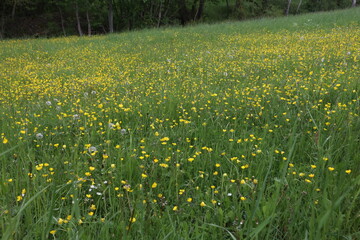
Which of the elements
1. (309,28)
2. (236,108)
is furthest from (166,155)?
(309,28)

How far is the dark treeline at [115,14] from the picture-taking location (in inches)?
1257

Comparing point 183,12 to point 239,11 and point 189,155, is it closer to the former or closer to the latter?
point 239,11

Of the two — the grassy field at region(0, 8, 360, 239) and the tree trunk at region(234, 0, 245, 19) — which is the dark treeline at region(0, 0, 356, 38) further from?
the grassy field at region(0, 8, 360, 239)

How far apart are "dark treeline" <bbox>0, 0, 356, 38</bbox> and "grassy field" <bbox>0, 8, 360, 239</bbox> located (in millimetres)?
26886

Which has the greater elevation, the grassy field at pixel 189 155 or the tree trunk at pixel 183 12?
the tree trunk at pixel 183 12

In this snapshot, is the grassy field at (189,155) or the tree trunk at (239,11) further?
the tree trunk at (239,11)

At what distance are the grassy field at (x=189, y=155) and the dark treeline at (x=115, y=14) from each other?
88.2ft

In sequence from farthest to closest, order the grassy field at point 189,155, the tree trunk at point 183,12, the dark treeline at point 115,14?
the tree trunk at point 183,12, the dark treeline at point 115,14, the grassy field at point 189,155

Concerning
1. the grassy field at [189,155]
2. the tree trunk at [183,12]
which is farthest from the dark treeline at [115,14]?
the grassy field at [189,155]

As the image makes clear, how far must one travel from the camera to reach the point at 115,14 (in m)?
34.1

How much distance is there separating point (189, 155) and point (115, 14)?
115ft

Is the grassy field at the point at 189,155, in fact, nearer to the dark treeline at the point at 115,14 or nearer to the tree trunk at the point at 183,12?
the dark treeline at the point at 115,14

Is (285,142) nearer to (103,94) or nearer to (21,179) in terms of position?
(21,179)

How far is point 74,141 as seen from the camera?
309 centimetres
